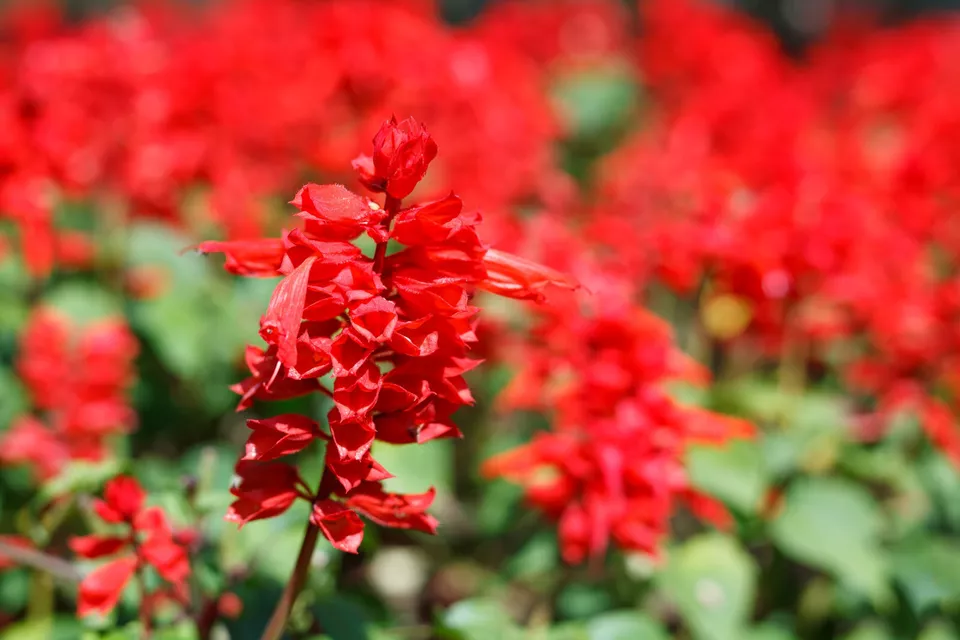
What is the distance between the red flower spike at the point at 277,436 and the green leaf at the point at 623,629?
621 mm

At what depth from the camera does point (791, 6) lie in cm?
782

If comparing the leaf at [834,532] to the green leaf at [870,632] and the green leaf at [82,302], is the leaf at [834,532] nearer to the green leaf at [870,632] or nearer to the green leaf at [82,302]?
the green leaf at [870,632]

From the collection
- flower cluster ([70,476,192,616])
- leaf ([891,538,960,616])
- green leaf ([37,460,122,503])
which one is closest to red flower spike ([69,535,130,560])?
flower cluster ([70,476,192,616])

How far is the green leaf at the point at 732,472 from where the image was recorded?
154 centimetres

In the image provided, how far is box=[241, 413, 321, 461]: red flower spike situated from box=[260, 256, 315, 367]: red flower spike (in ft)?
0.27

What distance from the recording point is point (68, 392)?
63.4 inches

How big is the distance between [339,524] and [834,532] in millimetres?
1035

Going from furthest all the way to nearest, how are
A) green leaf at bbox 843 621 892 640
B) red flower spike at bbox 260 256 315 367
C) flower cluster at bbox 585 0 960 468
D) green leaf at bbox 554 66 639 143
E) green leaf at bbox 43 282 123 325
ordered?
1. green leaf at bbox 554 66 639 143
2. green leaf at bbox 43 282 123 325
3. flower cluster at bbox 585 0 960 468
4. green leaf at bbox 843 621 892 640
5. red flower spike at bbox 260 256 315 367

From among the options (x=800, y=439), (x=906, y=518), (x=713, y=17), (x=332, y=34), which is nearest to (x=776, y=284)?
(x=800, y=439)

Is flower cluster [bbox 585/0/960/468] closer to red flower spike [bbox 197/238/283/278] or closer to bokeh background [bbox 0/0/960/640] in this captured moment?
bokeh background [bbox 0/0/960/640]

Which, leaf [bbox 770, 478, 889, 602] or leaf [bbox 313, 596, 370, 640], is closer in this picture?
leaf [bbox 313, 596, 370, 640]

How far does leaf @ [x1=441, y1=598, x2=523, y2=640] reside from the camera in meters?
1.18

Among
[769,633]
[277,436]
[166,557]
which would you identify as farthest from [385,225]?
[769,633]

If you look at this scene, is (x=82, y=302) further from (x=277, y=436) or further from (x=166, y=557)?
(x=277, y=436)
